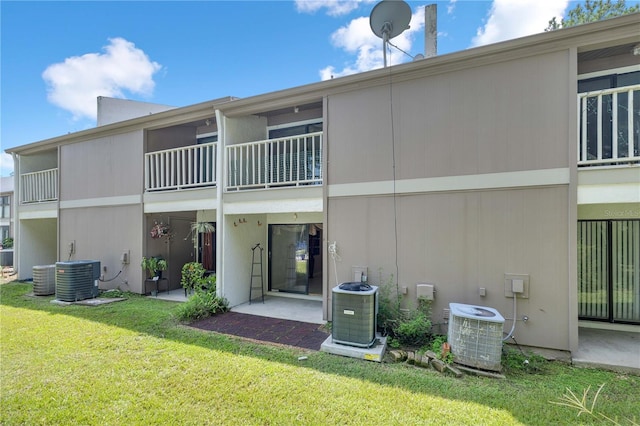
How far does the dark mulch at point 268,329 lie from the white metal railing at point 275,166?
307cm

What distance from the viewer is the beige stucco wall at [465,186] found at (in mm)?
4664

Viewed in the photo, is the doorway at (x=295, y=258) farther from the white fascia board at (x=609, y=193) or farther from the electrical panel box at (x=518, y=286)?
the white fascia board at (x=609, y=193)

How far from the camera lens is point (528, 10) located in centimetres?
814

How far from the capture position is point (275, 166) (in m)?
7.29

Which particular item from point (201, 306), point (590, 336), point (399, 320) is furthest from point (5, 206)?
point (590, 336)

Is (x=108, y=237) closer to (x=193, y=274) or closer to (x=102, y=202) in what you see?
(x=102, y=202)

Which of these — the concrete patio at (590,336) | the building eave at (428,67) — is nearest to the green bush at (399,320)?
the concrete patio at (590,336)

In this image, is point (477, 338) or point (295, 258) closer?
point (477, 338)

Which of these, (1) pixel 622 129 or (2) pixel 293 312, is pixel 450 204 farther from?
(2) pixel 293 312

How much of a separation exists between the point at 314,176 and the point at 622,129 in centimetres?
568

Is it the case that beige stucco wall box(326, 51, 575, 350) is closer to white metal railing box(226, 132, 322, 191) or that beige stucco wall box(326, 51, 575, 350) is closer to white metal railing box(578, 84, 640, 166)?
white metal railing box(578, 84, 640, 166)

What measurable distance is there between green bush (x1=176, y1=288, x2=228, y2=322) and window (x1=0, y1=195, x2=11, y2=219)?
70.0 ft

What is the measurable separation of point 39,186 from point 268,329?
11453 mm

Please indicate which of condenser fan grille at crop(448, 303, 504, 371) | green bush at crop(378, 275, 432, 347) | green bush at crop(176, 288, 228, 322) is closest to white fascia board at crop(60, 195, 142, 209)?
green bush at crop(176, 288, 228, 322)
